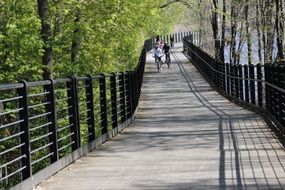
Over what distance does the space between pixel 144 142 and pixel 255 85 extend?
893cm

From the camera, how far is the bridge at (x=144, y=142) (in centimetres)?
796

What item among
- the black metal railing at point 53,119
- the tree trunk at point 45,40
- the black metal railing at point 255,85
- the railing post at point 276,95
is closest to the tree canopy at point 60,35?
the tree trunk at point 45,40

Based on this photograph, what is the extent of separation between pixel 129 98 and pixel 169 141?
4.91m

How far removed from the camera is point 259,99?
1875cm

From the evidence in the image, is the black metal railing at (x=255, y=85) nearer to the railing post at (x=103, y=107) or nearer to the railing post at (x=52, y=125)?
the railing post at (x=103, y=107)

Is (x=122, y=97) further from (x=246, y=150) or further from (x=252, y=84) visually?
(x=246, y=150)

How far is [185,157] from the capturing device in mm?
10383

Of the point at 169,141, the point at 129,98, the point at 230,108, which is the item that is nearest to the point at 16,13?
the point at 129,98

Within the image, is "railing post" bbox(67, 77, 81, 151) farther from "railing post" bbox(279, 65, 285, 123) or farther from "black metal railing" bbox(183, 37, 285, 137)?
"railing post" bbox(279, 65, 285, 123)

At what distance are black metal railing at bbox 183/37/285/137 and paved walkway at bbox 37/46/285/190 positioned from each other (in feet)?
1.48

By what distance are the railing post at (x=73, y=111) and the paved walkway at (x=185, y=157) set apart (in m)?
0.36

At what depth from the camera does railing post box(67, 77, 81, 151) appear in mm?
10359

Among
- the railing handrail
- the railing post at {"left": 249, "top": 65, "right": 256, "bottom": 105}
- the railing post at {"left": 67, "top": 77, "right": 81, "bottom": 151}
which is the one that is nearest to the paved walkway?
the railing handrail

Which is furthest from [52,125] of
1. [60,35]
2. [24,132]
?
[60,35]
